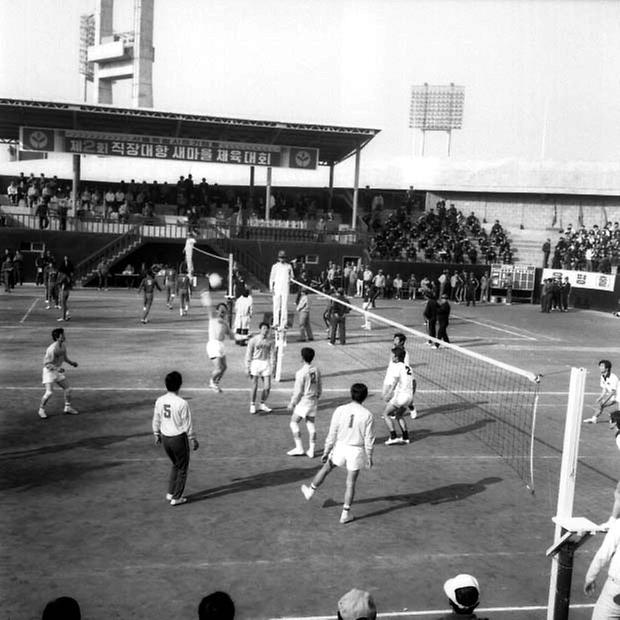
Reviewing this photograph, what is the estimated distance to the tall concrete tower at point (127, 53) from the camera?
5481 centimetres

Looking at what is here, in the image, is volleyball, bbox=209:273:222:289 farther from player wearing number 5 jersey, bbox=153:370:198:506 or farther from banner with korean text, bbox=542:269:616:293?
player wearing number 5 jersey, bbox=153:370:198:506

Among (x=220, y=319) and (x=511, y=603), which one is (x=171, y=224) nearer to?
(x=220, y=319)

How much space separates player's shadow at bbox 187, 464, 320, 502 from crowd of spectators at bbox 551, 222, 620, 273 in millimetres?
33207

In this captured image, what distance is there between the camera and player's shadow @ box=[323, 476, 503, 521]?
10.3 meters

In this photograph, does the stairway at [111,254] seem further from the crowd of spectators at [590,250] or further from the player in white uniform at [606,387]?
the player in white uniform at [606,387]

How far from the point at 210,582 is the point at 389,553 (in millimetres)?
2177

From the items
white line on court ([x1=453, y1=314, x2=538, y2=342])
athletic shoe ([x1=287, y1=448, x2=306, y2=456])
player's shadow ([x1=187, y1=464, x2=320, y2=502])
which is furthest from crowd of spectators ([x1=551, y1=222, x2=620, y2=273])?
player's shadow ([x1=187, y1=464, x2=320, y2=502])

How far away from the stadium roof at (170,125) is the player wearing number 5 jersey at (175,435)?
105ft

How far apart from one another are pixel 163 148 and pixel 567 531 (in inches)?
1505

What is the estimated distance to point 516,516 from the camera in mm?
10188

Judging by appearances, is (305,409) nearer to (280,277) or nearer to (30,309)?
(280,277)

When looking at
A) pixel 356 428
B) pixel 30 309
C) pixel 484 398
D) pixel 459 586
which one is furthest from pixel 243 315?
pixel 459 586

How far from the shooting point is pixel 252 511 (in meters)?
9.91

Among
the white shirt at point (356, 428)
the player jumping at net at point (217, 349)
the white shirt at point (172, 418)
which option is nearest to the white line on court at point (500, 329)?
the player jumping at net at point (217, 349)
